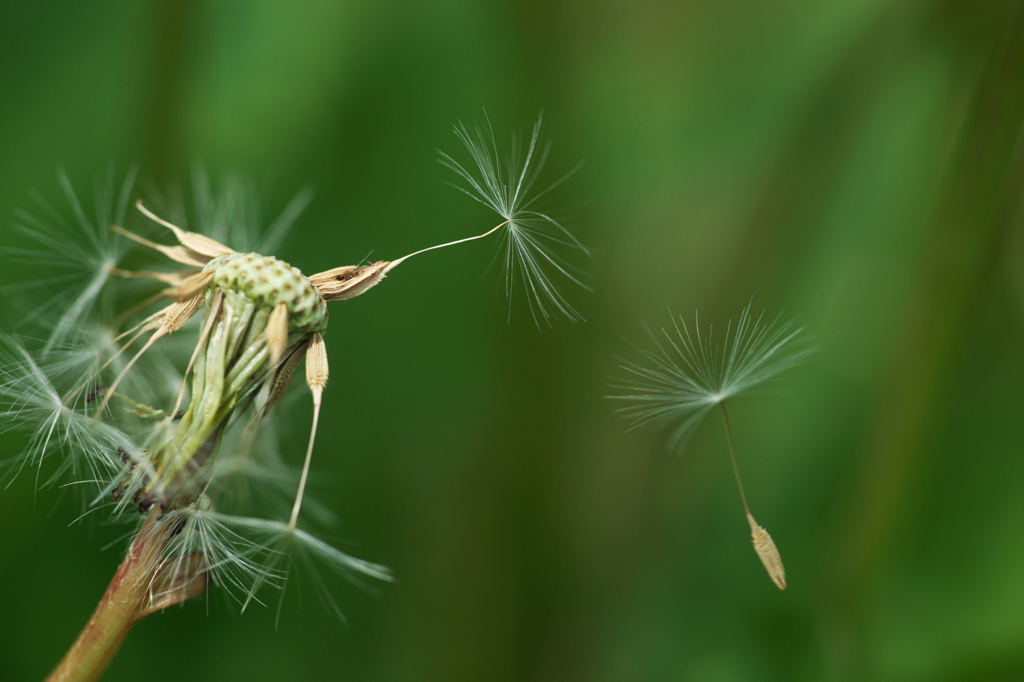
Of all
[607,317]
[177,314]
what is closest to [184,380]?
[177,314]

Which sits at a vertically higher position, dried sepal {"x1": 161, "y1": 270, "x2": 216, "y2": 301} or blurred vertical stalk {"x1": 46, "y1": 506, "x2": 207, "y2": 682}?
dried sepal {"x1": 161, "y1": 270, "x2": 216, "y2": 301}

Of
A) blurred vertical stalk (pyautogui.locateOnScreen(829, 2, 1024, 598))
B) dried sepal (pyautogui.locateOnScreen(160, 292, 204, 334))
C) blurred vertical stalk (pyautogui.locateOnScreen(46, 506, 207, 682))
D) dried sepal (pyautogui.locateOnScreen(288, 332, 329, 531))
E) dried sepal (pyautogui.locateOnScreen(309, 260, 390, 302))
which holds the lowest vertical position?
blurred vertical stalk (pyautogui.locateOnScreen(46, 506, 207, 682))

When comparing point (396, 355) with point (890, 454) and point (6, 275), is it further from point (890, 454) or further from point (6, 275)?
point (890, 454)

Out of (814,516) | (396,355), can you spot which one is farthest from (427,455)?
(814,516)

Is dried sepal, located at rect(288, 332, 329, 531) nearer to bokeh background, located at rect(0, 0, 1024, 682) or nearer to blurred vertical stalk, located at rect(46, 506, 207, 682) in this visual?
blurred vertical stalk, located at rect(46, 506, 207, 682)

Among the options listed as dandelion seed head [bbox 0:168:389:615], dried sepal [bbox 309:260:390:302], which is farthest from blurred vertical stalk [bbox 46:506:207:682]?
dried sepal [bbox 309:260:390:302]

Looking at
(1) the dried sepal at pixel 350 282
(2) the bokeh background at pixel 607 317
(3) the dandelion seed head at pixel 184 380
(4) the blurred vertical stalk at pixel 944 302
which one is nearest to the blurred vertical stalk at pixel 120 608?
(3) the dandelion seed head at pixel 184 380
